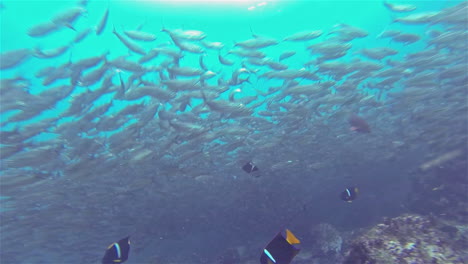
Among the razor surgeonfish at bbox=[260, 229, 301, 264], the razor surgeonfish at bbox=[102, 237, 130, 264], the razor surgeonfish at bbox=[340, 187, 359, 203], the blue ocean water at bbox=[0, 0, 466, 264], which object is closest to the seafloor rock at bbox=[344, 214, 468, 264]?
the razor surgeonfish at bbox=[260, 229, 301, 264]

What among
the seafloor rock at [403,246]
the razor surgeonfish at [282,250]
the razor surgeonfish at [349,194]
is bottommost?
the seafloor rock at [403,246]

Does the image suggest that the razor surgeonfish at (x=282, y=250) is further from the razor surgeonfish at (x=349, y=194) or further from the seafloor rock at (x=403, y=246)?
the razor surgeonfish at (x=349, y=194)

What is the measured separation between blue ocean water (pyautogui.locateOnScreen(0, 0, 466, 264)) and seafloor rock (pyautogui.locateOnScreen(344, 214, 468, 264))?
5.39m

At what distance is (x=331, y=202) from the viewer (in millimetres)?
21594

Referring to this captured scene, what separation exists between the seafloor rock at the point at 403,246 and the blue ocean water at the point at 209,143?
5.39m

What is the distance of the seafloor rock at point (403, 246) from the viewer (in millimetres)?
3703

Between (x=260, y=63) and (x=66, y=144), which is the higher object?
(x=260, y=63)

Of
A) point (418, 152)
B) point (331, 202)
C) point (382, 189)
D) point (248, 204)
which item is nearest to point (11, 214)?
point (248, 204)

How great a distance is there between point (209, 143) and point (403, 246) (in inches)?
441

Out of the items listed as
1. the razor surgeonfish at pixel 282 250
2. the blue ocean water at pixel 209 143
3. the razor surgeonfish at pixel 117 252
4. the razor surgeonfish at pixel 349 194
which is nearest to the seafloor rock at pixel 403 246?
A: the razor surgeonfish at pixel 282 250

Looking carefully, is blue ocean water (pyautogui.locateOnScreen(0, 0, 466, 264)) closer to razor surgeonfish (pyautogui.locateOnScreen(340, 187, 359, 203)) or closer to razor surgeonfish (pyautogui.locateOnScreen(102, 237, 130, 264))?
razor surgeonfish (pyautogui.locateOnScreen(340, 187, 359, 203))

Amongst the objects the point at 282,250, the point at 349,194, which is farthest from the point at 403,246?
the point at 349,194

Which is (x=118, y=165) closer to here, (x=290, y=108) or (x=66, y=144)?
(x=66, y=144)

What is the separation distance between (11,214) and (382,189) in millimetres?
25465
